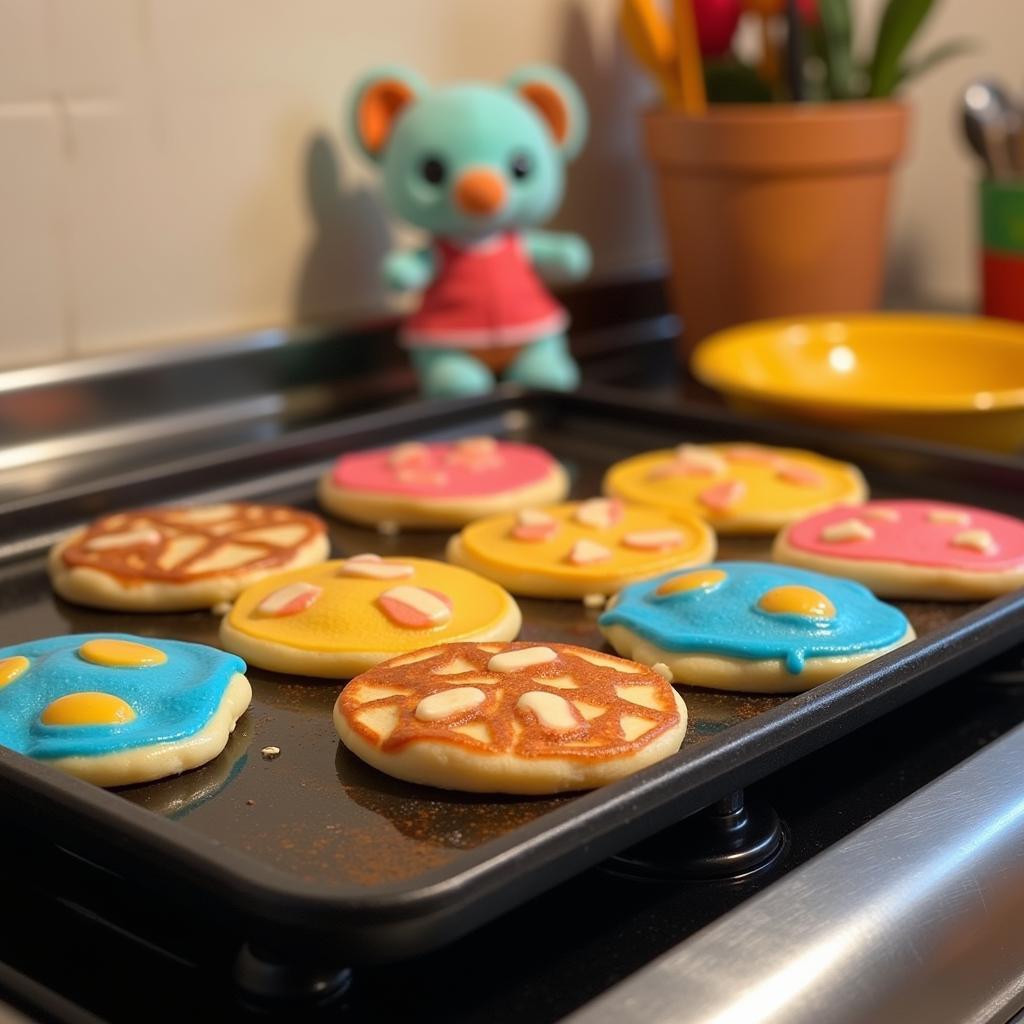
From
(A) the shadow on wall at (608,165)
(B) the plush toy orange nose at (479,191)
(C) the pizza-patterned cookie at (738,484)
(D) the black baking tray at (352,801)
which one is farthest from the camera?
(A) the shadow on wall at (608,165)

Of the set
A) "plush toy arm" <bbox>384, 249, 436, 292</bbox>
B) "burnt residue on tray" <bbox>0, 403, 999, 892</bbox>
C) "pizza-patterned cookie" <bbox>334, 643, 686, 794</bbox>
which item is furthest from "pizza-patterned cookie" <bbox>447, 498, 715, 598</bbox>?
"plush toy arm" <bbox>384, 249, 436, 292</bbox>

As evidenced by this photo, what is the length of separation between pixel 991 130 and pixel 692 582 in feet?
3.27

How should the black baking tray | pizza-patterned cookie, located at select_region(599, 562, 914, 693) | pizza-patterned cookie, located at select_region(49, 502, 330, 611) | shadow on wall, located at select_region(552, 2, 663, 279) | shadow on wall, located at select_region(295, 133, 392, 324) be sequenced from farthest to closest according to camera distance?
shadow on wall, located at select_region(552, 2, 663, 279) < shadow on wall, located at select_region(295, 133, 392, 324) < pizza-patterned cookie, located at select_region(49, 502, 330, 611) < pizza-patterned cookie, located at select_region(599, 562, 914, 693) < the black baking tray

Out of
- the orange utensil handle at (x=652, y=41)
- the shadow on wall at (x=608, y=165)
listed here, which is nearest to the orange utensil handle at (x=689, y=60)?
the orange utensil handle at (x=652, y=41)

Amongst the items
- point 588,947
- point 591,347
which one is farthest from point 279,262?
point 588,947

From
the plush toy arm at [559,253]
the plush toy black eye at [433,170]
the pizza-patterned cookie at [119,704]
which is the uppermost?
the plush toy black eye at [433,170]

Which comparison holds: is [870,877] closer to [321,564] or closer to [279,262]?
[321,564]

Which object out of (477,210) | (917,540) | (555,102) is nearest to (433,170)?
(477,210)

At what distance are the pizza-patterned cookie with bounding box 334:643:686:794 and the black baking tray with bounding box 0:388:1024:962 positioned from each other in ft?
0.05

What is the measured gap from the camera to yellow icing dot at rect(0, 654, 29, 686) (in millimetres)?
699

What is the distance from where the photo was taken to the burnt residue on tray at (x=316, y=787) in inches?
23.1

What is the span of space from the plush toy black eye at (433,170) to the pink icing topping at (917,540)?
49cm

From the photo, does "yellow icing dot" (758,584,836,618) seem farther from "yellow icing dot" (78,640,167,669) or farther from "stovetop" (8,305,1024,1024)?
"yellow icing dot" (78,640,167,669)

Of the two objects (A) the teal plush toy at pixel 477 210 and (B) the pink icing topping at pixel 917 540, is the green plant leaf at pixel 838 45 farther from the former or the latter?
(B) the pink icing topping at pixel 917 540
